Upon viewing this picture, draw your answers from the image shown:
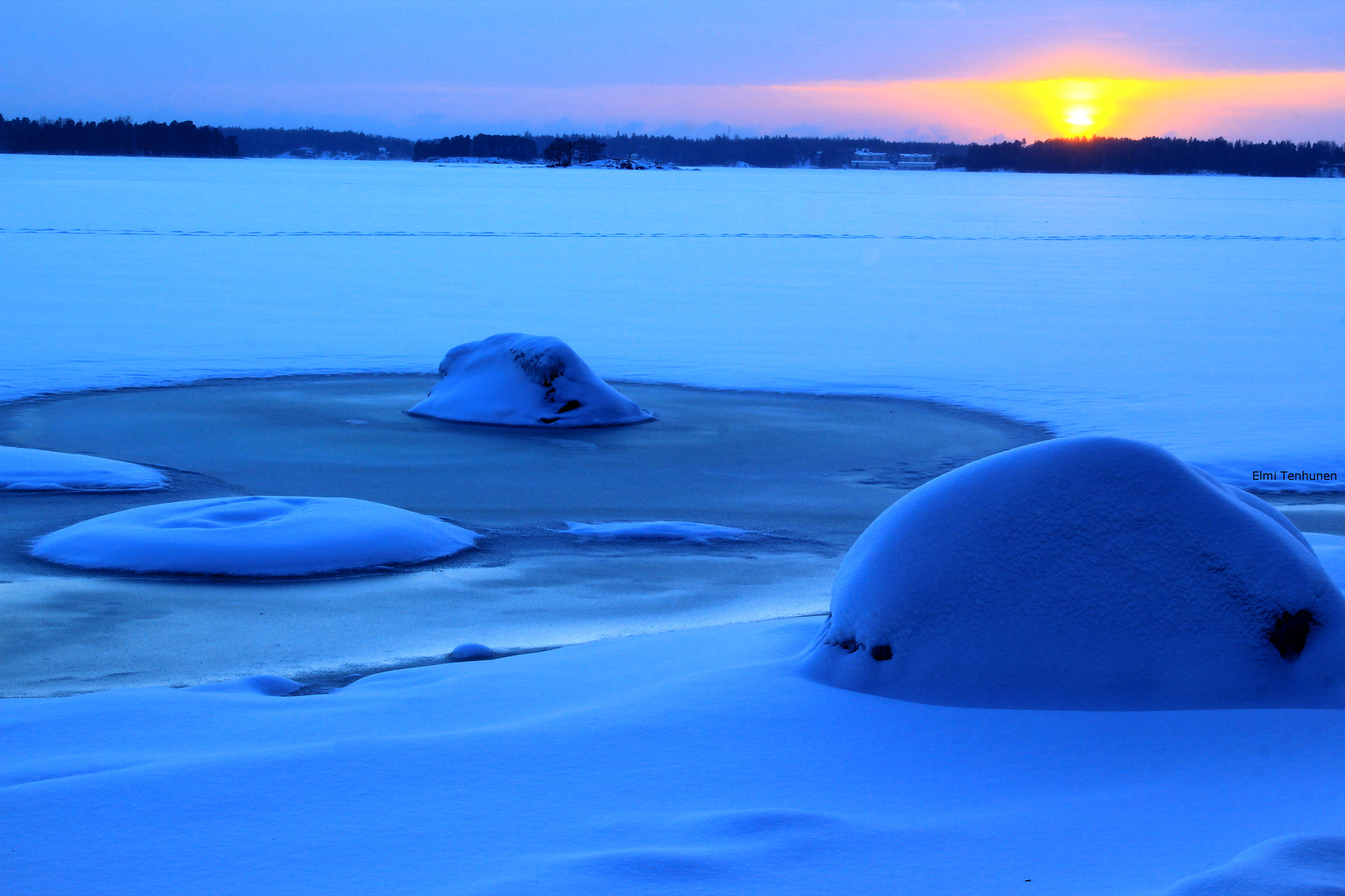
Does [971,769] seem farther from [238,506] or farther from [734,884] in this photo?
[238,506]

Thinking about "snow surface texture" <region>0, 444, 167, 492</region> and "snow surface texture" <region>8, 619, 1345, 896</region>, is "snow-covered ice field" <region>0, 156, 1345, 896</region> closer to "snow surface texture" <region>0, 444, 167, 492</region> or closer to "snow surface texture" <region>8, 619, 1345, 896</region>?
"snow surface texture" <region>8, 619, 1345, 896</region>

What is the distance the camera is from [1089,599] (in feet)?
13.2

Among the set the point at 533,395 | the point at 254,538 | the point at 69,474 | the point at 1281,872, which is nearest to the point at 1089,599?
the point at 1281,872

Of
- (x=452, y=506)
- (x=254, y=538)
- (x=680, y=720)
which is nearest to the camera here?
(x=680, y=720)

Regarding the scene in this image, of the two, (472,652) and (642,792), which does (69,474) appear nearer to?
(472,652)

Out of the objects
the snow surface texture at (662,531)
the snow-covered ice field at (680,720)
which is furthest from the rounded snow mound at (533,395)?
the snow surface texture at (662,531)

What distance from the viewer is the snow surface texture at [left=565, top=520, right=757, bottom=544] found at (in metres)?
7.20

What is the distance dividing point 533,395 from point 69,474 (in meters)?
3.87

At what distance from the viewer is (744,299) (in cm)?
2078

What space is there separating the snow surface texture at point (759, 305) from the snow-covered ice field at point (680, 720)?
0.11 metres

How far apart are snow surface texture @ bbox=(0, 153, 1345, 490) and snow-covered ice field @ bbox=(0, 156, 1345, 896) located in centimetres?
11

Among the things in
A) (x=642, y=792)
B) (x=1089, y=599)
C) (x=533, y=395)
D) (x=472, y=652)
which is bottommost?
(x=472, y=652)

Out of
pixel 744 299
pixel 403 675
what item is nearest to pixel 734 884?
pixel 403 675

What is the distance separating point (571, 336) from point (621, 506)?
8.47m
